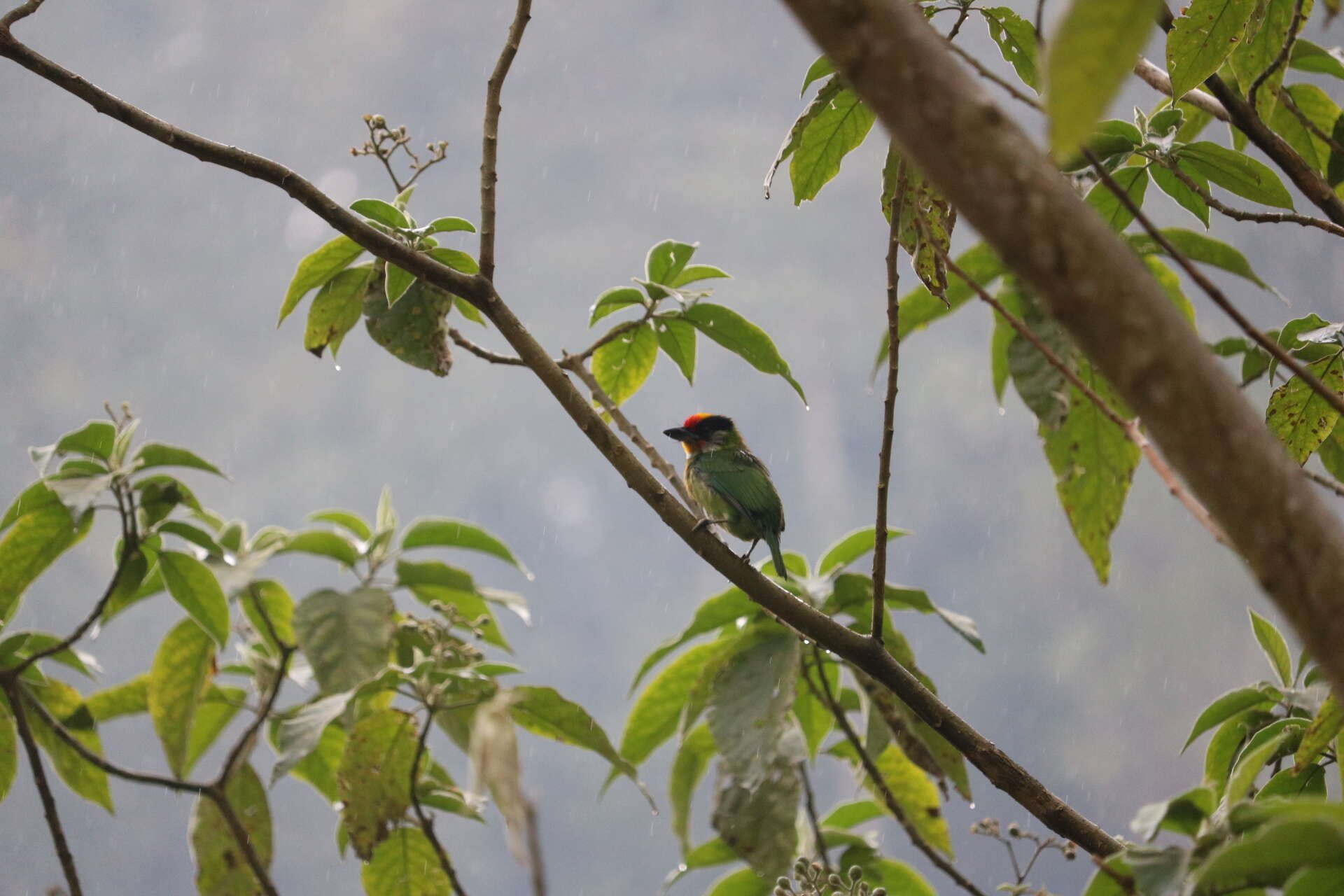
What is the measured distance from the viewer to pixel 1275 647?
6.15 feet

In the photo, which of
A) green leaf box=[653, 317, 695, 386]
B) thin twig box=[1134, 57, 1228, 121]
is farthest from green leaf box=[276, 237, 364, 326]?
thin twig box=[1134, 57, 1228, 121]

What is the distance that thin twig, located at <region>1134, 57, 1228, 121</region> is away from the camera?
1.77 metres

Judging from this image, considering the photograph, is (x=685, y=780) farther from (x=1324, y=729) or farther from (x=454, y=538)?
(x=1324, y=729)

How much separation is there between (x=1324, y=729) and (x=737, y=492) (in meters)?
1.86

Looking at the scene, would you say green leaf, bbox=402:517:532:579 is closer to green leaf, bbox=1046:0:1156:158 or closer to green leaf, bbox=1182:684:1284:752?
green leaf, bbox=1182:684:1284:752

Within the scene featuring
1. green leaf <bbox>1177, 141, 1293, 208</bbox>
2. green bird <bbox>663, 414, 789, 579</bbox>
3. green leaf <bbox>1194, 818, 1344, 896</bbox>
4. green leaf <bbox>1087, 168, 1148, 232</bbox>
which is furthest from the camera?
green bird <bbox>663, 414, 789, 579</bbox>

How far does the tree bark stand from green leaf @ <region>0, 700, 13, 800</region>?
201cm

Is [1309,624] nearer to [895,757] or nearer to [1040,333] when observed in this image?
[1040,333]

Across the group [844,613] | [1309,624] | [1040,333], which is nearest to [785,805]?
[844,613]

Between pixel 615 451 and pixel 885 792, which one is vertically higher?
pixel 615 451

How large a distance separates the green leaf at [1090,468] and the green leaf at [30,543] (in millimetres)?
1545

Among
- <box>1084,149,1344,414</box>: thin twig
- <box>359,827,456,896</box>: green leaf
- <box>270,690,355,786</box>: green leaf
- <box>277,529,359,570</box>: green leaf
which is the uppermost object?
<box>277,529,359,570</box>: green leaf

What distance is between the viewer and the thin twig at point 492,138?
150cm

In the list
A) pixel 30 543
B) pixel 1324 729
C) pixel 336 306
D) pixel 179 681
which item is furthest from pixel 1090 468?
pixel 30 543
